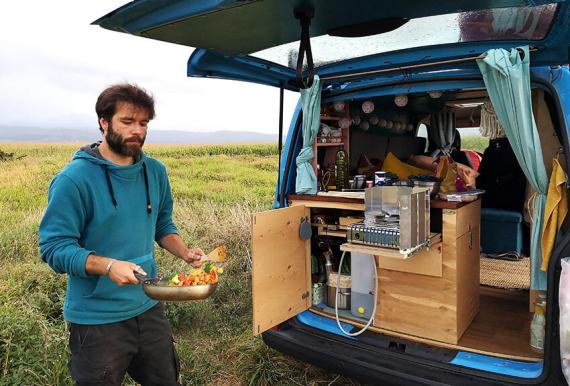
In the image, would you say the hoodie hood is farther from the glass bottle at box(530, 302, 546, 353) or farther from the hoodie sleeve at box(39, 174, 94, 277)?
the glass bottle at box(530, 302, 546, 353)

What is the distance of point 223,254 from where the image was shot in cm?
220

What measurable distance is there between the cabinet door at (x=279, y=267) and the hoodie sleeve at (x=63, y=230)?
1029mm

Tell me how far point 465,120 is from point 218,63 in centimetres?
478

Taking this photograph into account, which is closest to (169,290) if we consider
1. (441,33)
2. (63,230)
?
(63,230)

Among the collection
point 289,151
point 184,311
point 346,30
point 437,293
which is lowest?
point 184,311

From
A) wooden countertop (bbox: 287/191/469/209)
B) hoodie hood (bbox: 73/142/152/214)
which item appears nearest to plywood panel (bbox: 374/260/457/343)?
wooden countertop (bbox: 287/191/469/209)

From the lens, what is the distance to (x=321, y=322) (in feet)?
9.69

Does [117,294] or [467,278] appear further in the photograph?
[467,278]

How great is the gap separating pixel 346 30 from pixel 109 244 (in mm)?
1538

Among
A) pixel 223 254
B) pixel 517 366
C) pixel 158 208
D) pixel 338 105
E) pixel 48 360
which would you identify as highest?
pixel 338 105

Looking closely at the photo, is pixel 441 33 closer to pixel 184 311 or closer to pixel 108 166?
pixel 108 166

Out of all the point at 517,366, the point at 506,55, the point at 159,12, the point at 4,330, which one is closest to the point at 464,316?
the point at 517,366

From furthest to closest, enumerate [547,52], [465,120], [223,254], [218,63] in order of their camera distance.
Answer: [465,120] < [218,63] < [547,52] < [223,254]

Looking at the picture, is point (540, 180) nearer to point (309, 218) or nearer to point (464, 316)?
point (464, 316)
